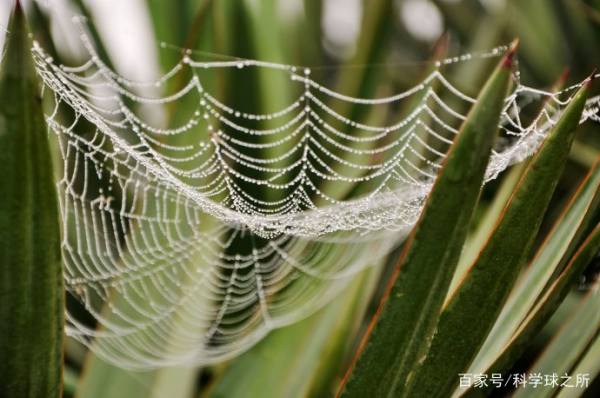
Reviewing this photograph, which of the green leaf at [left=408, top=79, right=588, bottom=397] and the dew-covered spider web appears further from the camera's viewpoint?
the dew-covered spider web

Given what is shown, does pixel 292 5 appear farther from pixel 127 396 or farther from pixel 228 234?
pixel 127 396

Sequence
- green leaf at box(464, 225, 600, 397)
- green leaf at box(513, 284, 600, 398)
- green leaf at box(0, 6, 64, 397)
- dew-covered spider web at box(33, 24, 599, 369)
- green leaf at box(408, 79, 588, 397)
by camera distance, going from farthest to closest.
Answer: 1. dew-covered spider web at box(33, 24, 599, 369)
2. green leaf at box(513, 284, 600, 398)
3. green leaf at box(464, 225, 600, 397)
4. green leaf at box(408, 79, 588, 397)
5. green leaf at box(0, 6, 64, 397)

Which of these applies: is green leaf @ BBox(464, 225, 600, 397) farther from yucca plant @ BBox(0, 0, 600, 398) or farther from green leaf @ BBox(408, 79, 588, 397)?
green leaf @ BBox(408, 79, 588, 397)

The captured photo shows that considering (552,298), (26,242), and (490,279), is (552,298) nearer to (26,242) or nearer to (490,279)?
(490,279)

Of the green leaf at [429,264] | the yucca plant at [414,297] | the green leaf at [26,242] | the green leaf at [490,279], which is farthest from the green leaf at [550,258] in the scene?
the green leaf at [26,242]

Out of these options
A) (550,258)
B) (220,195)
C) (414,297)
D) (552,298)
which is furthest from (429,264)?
(220,195)

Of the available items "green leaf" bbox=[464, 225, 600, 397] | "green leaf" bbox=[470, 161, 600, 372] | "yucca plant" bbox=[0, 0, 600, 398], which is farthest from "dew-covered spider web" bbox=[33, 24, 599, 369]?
"green leaf" bbox=[464, 225, 600, 397]

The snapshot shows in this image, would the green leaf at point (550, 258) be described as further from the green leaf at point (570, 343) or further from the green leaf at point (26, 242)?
the green leaf at point (26, 242)
